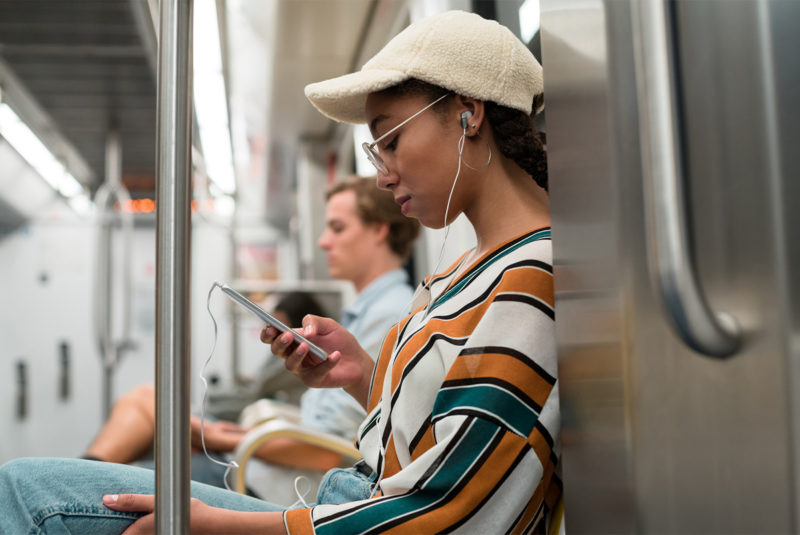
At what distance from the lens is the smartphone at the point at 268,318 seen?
3.28 feet

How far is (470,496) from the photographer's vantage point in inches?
34.0

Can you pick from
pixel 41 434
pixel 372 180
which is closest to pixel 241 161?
pixel 41 434

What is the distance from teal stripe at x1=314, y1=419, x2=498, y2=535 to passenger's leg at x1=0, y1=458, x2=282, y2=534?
0.27 m

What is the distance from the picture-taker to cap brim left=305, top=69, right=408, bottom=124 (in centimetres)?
108

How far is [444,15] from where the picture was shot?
3.64ft

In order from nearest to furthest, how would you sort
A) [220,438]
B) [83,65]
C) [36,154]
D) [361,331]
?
[361,331]
[220,438]
[83,65]
[36,154]

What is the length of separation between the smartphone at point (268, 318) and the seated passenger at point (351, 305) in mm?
677

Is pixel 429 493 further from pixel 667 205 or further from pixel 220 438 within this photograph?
pixel 220 438

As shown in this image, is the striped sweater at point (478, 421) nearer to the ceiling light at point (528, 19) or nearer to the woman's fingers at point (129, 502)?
the woman's fingers at point (129, 502)

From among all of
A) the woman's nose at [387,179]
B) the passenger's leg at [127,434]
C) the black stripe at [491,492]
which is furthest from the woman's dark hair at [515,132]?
the passenger's leg at [127,434]

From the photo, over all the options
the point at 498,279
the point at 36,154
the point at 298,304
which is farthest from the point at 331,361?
the point at 36,154

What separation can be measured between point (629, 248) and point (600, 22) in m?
0.22

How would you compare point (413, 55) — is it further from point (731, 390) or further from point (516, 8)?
point (731, 390)

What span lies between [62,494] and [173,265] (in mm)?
391
